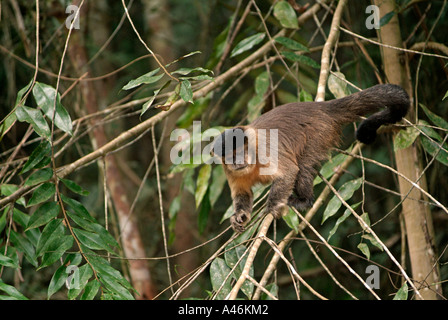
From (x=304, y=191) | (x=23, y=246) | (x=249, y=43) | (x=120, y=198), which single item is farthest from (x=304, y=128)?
(x=120, y=198)

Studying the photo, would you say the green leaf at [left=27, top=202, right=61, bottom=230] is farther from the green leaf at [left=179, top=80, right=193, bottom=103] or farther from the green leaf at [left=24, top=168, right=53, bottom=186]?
the green leaf at [left=179, top=80, right=193, bottom=103]

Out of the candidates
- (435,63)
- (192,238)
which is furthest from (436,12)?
(192,238)

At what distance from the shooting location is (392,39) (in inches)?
137

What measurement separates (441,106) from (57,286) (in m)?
3.07

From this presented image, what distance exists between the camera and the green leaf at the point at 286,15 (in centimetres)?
347

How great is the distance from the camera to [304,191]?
3.11m

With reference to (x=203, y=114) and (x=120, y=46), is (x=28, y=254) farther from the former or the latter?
(x=120, y=46)

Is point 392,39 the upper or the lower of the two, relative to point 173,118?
upper

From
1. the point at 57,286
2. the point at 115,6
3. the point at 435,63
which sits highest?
the point at 115,6

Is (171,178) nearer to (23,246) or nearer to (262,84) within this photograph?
(262,84)

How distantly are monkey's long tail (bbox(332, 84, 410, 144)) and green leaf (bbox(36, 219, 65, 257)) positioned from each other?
1.72m

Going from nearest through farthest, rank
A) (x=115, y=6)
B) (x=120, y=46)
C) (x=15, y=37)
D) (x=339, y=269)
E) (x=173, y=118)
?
1. (x=15, y=37)
2. (x=339, y=269)
3. (x=173, y=118)
4. (x=115, y=6)
5. (x=120, y=46)
